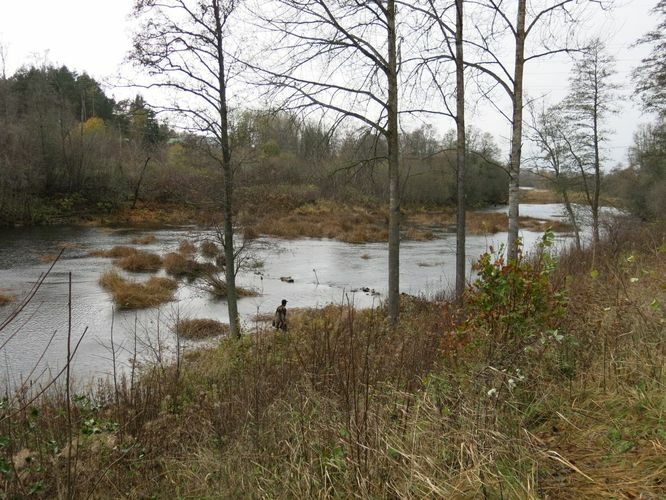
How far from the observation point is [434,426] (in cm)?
273

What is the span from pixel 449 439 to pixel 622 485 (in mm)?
821

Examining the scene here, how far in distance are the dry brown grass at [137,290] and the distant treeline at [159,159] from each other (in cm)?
328

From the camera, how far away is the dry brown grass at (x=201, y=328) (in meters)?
11.8

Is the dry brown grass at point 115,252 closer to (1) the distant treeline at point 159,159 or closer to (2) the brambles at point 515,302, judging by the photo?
(1) the distant treeline at point 159,159

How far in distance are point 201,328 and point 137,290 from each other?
4461 mm

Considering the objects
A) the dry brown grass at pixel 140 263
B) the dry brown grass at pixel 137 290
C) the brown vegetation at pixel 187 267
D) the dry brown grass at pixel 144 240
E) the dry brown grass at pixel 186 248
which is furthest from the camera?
the dry brown grass at pixel 144 240

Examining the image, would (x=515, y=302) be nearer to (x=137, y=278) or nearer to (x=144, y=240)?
(x=137, y=278)

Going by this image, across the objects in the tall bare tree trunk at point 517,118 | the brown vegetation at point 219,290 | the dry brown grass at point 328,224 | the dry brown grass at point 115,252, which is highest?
the tall bare tree trunk at point 517,118

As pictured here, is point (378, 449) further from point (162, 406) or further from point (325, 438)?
point (162, 406)

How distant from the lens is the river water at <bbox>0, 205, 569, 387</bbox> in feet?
33.4

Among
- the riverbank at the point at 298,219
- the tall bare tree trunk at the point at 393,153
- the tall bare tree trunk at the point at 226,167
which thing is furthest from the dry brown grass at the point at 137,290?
the riverbank at the point at 298,219

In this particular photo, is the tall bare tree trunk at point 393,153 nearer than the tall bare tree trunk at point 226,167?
Yes

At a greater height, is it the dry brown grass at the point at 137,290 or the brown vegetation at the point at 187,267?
the brown vegetation at the point at 187,267

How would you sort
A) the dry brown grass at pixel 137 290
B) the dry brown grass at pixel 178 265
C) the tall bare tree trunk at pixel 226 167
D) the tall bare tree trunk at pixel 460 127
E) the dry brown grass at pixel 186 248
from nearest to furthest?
1. the tall bare tree trunk at pixel 460 127
2. the tall bare tree trunk at pixel 226 167
3. the dry brown grass at pixel 137 290
4. the dry brown grass at pixel 178 265
5. the dry brown grass at pixel 186 248
